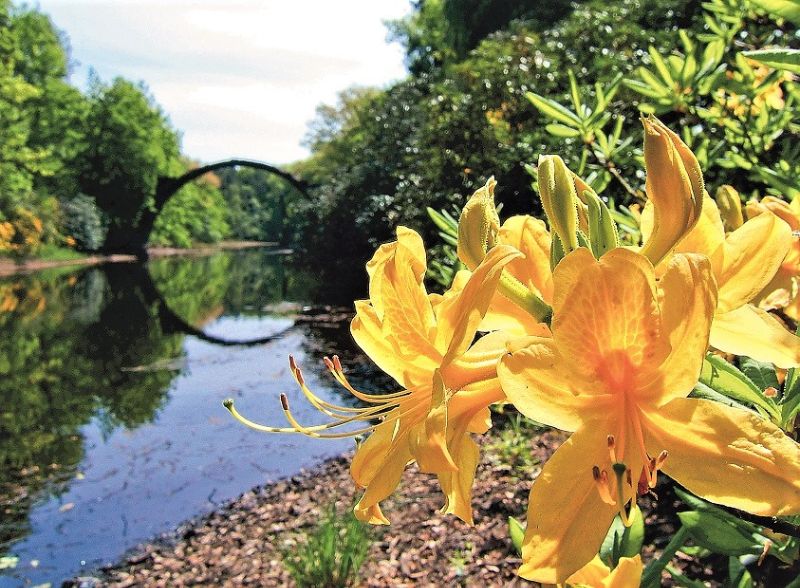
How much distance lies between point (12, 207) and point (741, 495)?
1025 inches

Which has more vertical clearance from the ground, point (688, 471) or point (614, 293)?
point (614, 293)

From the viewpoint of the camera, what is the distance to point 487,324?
0.63m

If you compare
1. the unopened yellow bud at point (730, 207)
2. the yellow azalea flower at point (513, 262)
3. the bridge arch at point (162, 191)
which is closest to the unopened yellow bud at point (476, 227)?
the yellow azalea flower at point (513, 262)

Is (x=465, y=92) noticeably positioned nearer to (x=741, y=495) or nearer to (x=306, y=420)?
(x=306, y=420)

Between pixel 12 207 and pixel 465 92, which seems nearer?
pixel 465 92

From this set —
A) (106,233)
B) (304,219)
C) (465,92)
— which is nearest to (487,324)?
(465,92)

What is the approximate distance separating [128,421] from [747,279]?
280 inches

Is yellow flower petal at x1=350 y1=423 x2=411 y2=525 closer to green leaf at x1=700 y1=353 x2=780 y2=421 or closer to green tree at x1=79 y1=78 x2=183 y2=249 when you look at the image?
green leaf at x1=700 y1=353 x2=780 y2=421

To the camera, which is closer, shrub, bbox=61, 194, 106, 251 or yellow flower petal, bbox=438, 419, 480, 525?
yellow flower petal, bbox=438, 419, 480, 525

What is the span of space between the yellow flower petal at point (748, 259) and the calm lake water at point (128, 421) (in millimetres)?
4392

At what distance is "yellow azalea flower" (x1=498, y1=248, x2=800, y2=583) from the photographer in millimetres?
467

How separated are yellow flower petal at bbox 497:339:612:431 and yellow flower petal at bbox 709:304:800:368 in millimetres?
136

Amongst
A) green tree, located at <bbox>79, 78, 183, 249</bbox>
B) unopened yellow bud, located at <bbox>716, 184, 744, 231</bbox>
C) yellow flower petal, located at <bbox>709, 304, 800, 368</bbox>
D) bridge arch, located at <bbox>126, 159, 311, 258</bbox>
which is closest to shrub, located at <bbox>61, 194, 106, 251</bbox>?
green tree, located at <bbox>79, 78, 183, 249</bbox>

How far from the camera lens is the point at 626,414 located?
1.71ft
